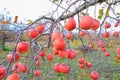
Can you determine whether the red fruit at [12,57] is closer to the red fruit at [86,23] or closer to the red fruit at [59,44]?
the red fruit at [59,44]

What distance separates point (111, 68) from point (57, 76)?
261 centimetres

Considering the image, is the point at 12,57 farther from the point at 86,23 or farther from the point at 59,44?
the point at 86,23

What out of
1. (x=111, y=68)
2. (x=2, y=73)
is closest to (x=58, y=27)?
(x=2, y=73)

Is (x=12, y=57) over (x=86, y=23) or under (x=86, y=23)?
under

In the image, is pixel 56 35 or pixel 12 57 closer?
pixel 12 57

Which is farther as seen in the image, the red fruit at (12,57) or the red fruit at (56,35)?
the red fruit at (56,35)

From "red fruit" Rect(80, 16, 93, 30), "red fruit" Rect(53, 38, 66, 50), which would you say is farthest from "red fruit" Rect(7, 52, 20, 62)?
"red fruit" Rect(80, 16, 93, 30)

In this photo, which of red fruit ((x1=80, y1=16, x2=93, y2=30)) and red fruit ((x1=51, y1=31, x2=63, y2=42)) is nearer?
red fruit ((x1=80, y1=16, x2=93, y2=30))

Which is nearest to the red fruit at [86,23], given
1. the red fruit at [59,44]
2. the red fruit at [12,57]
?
the red fruit at [59,44]

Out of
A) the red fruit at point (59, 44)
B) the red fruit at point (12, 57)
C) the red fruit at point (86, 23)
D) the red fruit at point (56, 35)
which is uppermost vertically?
the red fruit at point (86, 23)

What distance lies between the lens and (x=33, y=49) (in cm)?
246

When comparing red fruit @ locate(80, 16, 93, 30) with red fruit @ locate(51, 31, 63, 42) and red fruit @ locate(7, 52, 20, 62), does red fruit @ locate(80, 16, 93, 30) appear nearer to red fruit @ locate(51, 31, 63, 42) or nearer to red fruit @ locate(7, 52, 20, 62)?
red fruit @ locate(51, 31, 63, 42)

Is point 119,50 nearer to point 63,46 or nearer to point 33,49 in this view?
point 33,49

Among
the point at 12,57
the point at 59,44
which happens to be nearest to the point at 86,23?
the point at 59,44
